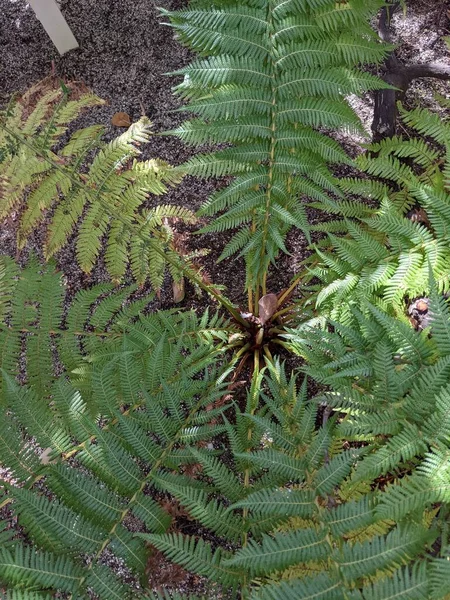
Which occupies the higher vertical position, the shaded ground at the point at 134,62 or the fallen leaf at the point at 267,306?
the shaded ground at the point at 134,62

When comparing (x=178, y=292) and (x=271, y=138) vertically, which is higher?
(x=271, y=138)

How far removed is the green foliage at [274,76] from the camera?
4.58 ft

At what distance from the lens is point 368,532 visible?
1324 millimetres

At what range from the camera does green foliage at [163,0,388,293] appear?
1396 mm

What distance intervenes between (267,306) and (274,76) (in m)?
0.83

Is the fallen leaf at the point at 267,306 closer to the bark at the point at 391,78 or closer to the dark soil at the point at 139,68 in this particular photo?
the dark soil at the point at 139,68

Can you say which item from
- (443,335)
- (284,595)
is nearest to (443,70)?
(443,335)

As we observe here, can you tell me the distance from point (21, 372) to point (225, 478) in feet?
4.09

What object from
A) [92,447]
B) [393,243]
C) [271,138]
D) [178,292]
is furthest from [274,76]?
[92,447]

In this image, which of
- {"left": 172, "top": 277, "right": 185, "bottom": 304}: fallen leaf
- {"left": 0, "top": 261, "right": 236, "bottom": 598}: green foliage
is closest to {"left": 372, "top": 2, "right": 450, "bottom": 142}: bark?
{"left": 172, "top": 277, "right": 185, "bottom": 304}: fallen leaf

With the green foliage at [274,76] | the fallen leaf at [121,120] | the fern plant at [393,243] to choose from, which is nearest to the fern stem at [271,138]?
the green foliage at [274,76]

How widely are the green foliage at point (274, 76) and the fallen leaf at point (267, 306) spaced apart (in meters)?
0.42

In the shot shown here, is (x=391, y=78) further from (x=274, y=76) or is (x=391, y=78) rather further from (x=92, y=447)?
(x=92, y=447)

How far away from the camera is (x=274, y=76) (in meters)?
1.45
